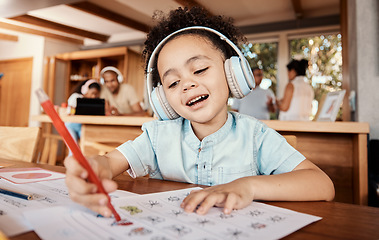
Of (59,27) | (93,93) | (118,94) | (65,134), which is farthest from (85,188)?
(59,27)

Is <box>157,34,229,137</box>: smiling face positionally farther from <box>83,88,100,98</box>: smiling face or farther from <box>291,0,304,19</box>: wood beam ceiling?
<box>291,0,304,19</box>: wood beam ceiling

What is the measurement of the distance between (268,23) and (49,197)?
4932mm

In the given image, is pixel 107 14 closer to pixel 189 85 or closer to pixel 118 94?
pixel 118 94

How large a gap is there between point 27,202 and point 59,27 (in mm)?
5570

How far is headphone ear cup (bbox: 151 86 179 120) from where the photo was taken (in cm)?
90

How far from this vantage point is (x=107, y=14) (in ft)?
15.1

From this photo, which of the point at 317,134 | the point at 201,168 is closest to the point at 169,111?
→ the point at 201,168

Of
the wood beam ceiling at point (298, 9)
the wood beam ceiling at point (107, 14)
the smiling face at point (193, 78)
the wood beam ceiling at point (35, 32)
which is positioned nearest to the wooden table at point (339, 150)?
the smiling face at point (193, 78)

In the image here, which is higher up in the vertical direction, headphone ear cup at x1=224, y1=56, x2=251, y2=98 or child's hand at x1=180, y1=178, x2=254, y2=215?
headphone ear cup at x1=224, y1=56, x2=251, y2=98

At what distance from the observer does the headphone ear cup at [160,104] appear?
899mm

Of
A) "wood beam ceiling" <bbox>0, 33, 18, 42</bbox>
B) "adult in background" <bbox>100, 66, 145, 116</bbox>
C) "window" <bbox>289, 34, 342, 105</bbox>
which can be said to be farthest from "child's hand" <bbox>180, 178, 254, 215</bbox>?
"wood beam ceiling" <bbox>0, 33, 18, 42</bbox>

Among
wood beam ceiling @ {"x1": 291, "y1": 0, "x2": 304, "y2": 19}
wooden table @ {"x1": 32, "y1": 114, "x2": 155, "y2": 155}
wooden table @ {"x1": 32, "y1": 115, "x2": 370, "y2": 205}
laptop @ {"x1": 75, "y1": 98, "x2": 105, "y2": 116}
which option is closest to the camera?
wooden table @ {"x1": 32, "y1": 115, "x2": 370, "y2": 205}

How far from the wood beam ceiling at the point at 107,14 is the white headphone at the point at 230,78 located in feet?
12.3

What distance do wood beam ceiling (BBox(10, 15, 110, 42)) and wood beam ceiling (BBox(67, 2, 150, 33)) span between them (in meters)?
1.18
